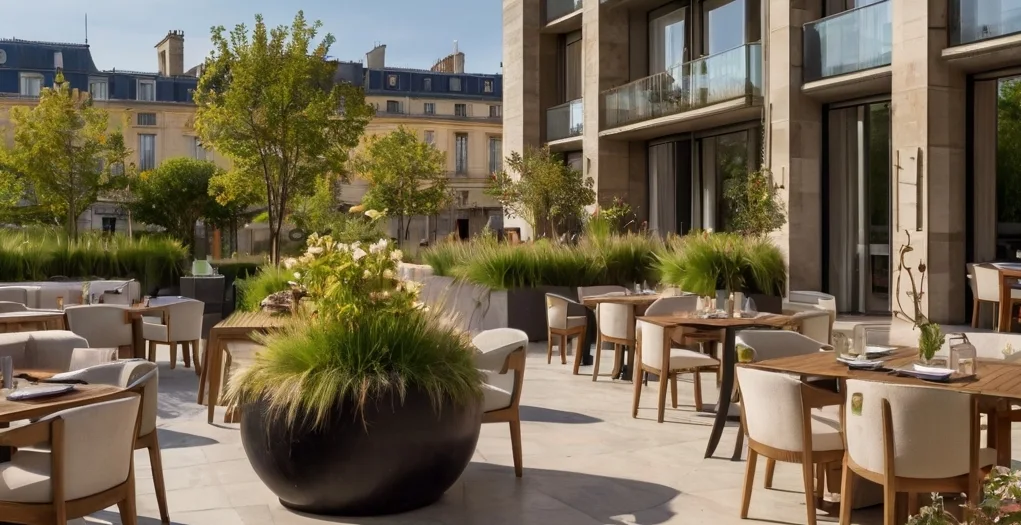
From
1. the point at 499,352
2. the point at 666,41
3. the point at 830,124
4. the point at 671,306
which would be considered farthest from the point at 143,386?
the point at 666,41

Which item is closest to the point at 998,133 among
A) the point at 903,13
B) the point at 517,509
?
the point at 903,13

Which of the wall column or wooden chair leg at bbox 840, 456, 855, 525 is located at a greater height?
the wall column

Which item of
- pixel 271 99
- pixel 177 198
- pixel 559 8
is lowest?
pixel 177 198

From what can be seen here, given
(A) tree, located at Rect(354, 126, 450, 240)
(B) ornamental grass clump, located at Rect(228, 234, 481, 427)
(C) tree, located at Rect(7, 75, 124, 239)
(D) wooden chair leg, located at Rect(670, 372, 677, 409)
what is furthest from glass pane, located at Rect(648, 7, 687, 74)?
(A) tree, located at Rect(354, 126, 450, 240)

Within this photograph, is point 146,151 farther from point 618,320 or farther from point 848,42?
point 618,320

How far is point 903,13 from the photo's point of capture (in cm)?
1339

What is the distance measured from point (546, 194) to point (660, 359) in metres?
13.5

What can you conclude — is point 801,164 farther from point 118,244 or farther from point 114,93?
point 114,93

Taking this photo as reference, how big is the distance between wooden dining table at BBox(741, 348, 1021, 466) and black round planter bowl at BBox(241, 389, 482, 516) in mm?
1599

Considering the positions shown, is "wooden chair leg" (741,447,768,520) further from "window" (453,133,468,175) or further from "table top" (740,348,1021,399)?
"window" (453,133,468,175)

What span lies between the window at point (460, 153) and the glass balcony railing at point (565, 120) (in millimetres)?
29104

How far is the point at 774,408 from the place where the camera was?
4793 millimetres

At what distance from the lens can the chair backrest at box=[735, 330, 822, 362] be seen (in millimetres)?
6074

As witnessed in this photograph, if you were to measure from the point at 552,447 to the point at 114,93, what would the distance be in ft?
168
